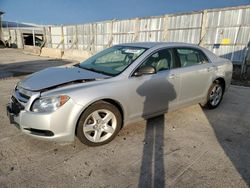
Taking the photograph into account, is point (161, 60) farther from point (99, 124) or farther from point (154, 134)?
point (99, 124)

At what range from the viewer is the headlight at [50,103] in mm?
2816

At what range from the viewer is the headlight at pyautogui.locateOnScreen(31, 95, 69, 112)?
2.82 metres

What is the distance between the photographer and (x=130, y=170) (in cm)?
271

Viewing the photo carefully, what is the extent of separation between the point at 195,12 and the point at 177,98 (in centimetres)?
956

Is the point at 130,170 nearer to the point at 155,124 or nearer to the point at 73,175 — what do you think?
the point at 73,175

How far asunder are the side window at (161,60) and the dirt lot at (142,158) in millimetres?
1055

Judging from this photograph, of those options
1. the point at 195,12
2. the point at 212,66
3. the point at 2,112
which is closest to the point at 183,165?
the point at 212,66

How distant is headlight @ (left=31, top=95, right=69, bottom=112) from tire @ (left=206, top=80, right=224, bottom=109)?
329 cm

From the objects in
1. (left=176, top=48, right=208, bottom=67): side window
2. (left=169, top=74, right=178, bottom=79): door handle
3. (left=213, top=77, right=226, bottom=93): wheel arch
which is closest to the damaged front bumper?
(left=169, top=74, right=178, bottom=79): door handle

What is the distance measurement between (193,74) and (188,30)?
9.08 meters

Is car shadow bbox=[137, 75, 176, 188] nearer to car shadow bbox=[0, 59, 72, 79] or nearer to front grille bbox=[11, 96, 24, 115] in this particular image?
front grille bbox=[11, 96, 24, 115]

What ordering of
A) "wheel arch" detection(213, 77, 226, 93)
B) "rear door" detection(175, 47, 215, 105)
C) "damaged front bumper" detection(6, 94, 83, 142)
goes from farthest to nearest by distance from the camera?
"wheel arch" detection(213, 77, 226, 93) → "rear door" detection(175, 47, 215, 105) → "damaged front bumper" detection(6, 94, 83, 142)

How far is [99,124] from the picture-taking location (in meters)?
3.21

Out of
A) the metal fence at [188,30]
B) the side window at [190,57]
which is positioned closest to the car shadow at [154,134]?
the side window at [190,57]
